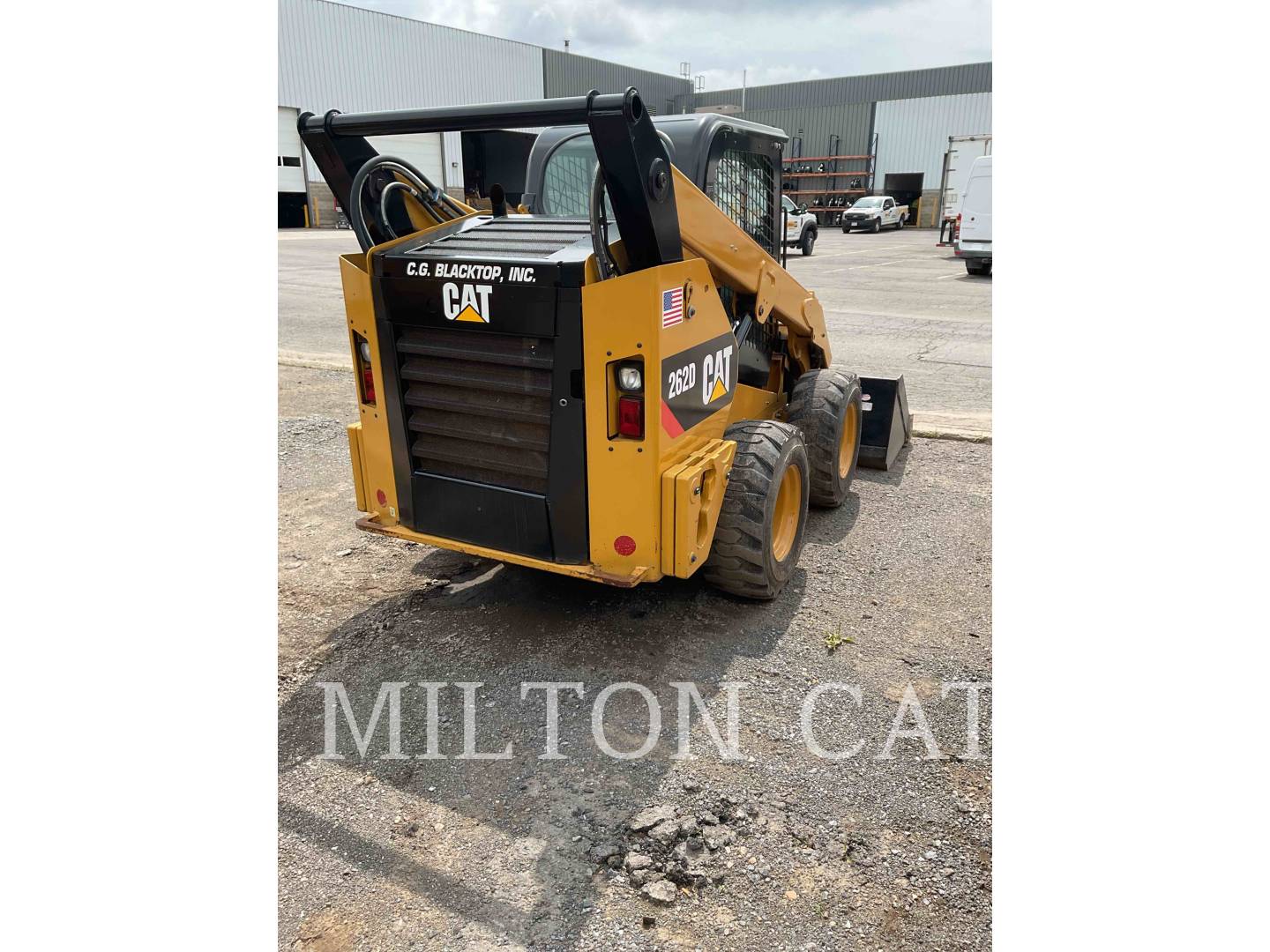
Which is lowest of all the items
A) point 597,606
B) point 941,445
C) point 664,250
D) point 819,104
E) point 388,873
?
point 388,873

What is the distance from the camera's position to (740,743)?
3180mm

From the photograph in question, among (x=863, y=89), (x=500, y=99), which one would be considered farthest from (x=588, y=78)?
(x=863, y=89)

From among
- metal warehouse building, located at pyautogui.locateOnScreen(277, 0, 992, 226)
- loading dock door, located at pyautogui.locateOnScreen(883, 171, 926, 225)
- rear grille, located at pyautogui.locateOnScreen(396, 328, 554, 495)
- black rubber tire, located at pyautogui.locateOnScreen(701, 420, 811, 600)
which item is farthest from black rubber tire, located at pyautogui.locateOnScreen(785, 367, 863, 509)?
loading dock door, located at pyautogui.locateOnScreen(883, 171, 926, 225)

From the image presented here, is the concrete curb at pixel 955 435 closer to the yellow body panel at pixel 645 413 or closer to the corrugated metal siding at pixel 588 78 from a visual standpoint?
the yellow body panel at pixel 645 413

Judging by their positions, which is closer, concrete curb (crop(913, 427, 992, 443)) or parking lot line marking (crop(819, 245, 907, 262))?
concrete curb (crop(913, 427, 992, 443))

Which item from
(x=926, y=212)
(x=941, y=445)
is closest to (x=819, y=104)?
(x=926, y=212)

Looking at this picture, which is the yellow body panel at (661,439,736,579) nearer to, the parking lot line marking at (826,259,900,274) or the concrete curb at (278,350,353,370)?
the concrete curb at (278,350,353,370)

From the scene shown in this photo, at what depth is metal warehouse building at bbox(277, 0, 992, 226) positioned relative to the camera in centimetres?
3459

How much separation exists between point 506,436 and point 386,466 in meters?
0.73

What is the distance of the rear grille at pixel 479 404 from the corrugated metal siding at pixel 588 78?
38995 millimetres

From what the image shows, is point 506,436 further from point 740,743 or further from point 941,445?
point 941,445

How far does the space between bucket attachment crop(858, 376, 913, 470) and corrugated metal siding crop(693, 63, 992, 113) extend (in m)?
41.4

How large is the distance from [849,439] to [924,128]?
1529 inches

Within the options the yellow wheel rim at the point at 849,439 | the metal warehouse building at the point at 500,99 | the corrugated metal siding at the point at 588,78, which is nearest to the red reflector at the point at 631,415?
the yellow wheel rim at the point at 849,439
